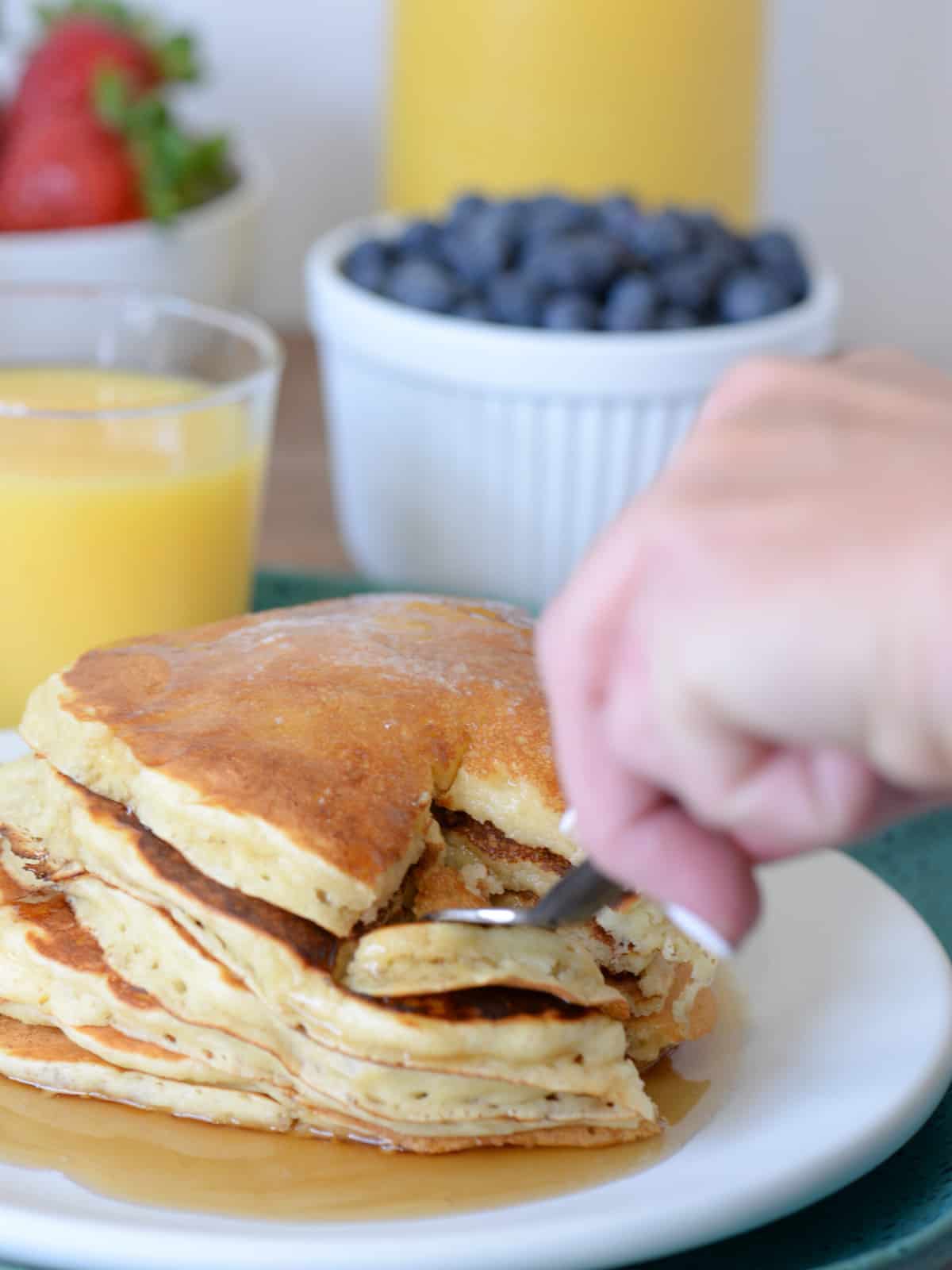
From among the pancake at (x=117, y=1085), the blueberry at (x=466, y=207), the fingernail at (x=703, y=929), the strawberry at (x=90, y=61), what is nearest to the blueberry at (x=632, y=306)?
the blueberry at (x=466, y=207)

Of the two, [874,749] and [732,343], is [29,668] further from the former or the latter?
[874,749]

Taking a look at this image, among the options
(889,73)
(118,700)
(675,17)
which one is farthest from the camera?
(889,73)

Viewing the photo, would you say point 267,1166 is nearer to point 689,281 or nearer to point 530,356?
point 530,356

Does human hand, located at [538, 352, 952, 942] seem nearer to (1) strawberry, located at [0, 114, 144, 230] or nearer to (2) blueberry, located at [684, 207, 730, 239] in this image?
(2) blueberry, located at [684, 207, 730, 239]

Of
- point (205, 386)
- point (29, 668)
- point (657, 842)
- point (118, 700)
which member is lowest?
point (29, 668)

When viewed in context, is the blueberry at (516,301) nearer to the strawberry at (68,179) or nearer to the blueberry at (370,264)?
the blueberry at (370,264)

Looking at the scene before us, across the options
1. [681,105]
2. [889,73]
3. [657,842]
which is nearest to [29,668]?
[657,842]

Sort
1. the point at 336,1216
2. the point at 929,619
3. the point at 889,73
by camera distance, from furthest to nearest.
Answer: the point at 889,73
the point at 336,1216
the point at 929,619
